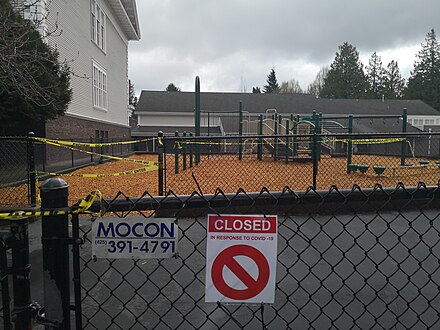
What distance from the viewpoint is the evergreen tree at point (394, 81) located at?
6194 cm

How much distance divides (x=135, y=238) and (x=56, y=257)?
315mm

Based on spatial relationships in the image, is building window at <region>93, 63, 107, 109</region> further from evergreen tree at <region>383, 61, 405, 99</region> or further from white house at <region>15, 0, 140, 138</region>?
evergreen tree at <region>383, 61, 405, 99</region>

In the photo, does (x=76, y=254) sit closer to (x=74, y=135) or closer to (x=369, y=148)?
(x=74, y=135)

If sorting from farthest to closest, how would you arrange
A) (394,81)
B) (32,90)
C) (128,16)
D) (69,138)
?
(394,81) → (128,16) → (69,138) → (32,90)

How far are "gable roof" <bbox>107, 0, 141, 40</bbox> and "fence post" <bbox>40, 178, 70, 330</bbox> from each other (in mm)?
24311

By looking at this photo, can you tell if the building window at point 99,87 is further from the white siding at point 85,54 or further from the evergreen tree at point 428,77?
the evergreen tree at point 428,77

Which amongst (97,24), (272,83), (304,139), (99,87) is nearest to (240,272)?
(304,139)

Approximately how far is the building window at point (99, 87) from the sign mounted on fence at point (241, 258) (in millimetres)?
20082

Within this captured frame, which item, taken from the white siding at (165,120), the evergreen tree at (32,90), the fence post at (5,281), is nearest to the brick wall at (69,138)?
the evergreen tree at (32,90)

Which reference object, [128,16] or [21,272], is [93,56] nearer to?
[128,16]

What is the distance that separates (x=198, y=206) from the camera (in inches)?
60.4

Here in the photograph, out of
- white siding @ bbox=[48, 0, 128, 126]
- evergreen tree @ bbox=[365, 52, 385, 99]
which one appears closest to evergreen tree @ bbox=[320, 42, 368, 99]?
evergreen tree @ bbox=[365, 52, 385, 99]

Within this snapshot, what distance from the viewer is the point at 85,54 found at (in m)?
18.4

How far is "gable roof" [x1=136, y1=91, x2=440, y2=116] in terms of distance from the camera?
36.7 m
